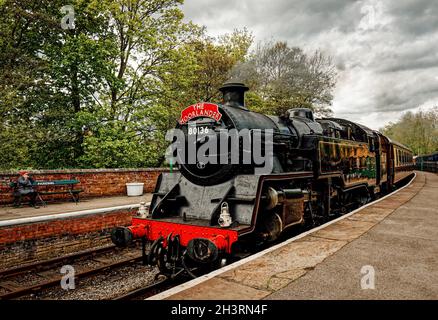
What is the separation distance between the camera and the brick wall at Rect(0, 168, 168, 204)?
29.2 feet

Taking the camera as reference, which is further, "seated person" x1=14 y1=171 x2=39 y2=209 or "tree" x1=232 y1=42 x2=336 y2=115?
"tree" x1=232 y1=42 x2=336 y2=115

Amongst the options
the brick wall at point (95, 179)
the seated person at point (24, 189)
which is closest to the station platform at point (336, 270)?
the seated person at point (24, 189)

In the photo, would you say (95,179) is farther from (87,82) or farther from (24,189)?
(87,82)

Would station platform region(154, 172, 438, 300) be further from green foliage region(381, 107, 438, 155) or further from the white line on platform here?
green foliage region(381, 107, 438, 155)

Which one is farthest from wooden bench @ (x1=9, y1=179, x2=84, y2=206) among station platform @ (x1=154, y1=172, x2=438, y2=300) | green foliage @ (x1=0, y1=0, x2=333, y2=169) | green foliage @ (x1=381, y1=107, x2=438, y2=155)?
green foliage @ (x1=381, y1=107, x2=438, y2=155)

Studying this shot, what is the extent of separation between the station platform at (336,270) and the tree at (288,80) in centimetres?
1726

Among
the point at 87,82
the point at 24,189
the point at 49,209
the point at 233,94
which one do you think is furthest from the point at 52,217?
the point at 87,82

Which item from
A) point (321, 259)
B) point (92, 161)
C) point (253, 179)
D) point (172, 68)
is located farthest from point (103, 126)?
point (321, 259)

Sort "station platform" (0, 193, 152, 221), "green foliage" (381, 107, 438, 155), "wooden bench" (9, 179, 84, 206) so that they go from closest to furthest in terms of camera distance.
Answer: "station platform" (0, 193, 152, 221) → "wooden bench" (9, 179, 84, 206) → "green foliage" (381, 107, 438, 155)

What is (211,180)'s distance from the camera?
17.0ft

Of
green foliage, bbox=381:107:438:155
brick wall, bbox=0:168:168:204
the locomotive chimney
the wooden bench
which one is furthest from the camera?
green foliage, bbox=381:107:438:155

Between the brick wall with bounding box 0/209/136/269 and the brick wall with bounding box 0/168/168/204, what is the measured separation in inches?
119

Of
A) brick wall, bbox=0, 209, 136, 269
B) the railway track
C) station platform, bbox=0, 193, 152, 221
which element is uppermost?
station platform, bbox=0, 193, 152, 221

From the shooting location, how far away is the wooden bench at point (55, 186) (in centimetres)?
914
